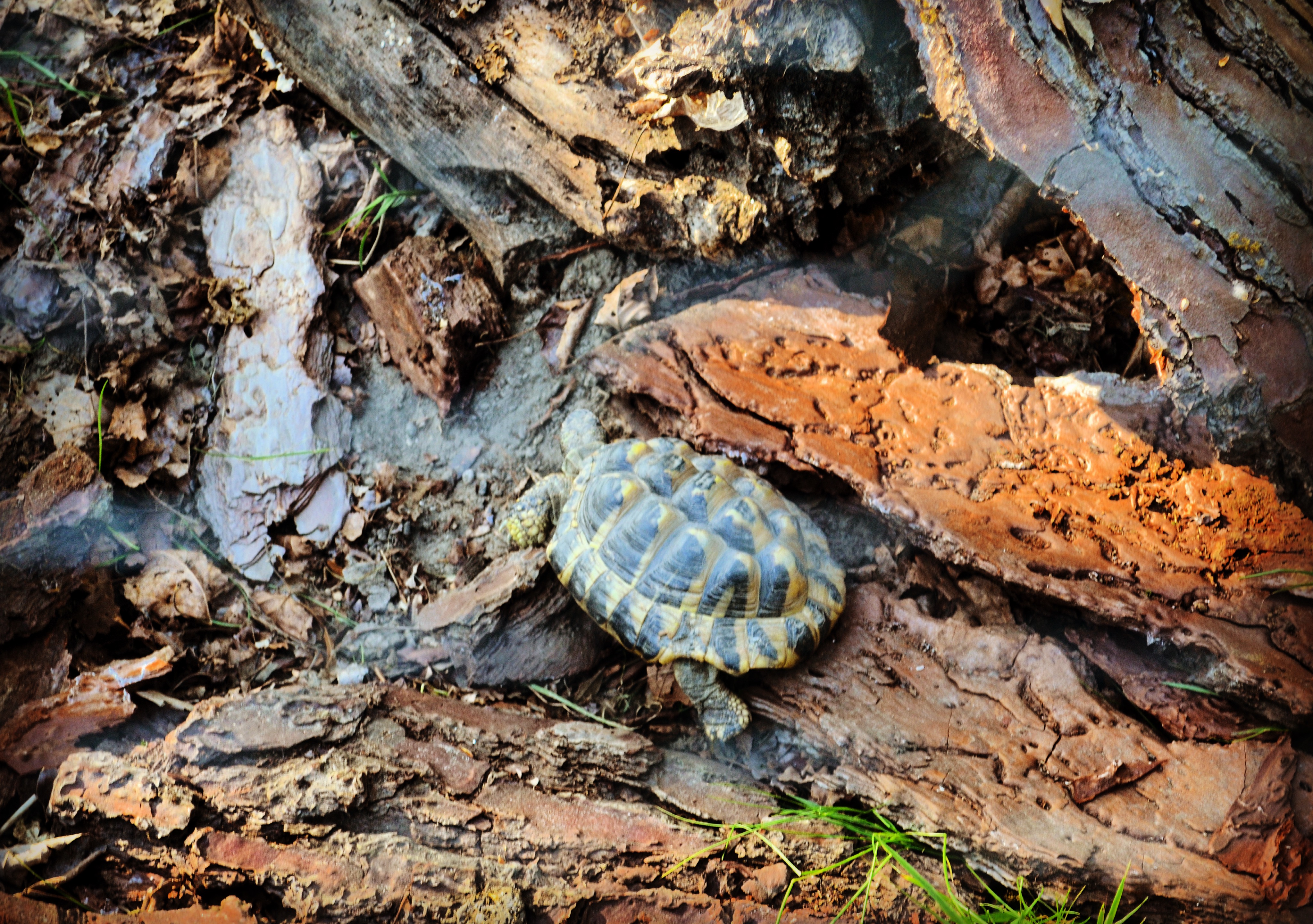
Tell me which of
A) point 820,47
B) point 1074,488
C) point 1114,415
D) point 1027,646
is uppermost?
point 820,47

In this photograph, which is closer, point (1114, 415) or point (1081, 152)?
point (1081, 152)

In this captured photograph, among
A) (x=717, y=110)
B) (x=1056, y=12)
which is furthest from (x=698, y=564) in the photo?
(x=1056, y=12)

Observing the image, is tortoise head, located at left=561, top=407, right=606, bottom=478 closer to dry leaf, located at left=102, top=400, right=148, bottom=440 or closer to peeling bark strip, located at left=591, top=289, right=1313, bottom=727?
peeling bark strip, located at left=591, top=289, right=1313, bottom=727

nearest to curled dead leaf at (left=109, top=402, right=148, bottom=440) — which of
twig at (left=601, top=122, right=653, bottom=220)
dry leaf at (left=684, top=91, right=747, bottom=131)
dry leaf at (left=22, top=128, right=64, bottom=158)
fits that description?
dry leaf at (left=22, top=128, right=64, bottom=158)

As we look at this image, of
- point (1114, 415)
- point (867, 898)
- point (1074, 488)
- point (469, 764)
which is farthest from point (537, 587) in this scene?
point (1114, 415)

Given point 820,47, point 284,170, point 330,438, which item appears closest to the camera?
point 820,47

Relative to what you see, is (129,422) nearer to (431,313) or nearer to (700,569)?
(431,313)

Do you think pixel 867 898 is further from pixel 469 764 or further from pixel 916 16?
pixel 916 16
